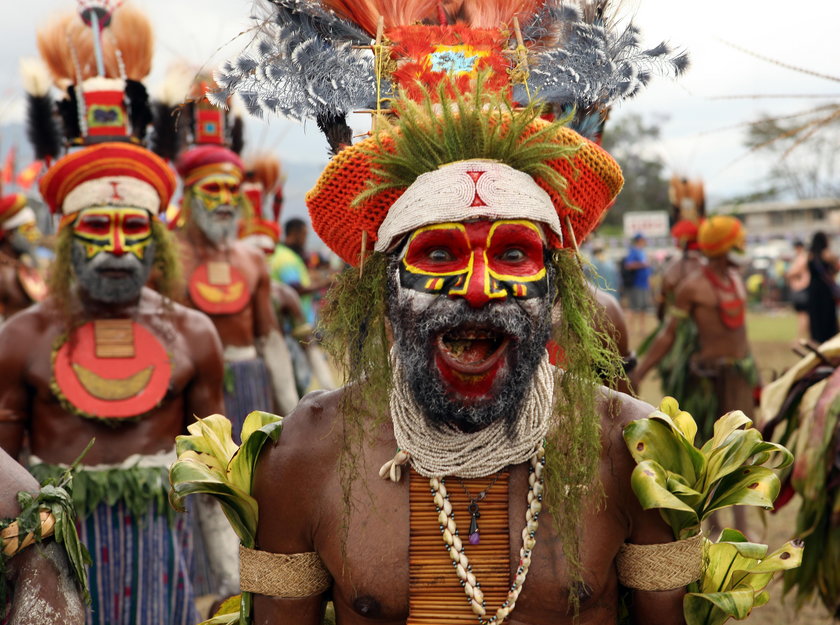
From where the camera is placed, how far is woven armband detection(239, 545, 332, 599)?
8.74ft

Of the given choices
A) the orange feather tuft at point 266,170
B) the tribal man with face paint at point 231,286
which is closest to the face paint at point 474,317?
the tribal man with face paint at point 231,286

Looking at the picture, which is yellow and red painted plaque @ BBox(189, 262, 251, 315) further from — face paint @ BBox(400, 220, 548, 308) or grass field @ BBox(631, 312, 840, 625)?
face paint @ BBox(400, 220, 548, 308)

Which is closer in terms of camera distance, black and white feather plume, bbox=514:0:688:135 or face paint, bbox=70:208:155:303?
black and white feather plume, bbox=514:0:688:135

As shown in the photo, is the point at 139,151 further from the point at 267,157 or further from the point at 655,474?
the point at 267,157

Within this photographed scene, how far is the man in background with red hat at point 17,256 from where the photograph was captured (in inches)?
338

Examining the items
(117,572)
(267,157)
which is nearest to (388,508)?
(117,572)

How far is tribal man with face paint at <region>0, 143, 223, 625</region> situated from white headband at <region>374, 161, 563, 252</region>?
225cm

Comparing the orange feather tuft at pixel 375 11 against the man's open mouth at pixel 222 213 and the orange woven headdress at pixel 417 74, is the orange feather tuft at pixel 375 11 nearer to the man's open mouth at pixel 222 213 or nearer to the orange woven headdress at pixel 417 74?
the orange woven headdress at pixel 417 74

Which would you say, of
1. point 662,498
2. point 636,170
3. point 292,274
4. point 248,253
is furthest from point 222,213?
point 636,170

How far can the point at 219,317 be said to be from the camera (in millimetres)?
7051

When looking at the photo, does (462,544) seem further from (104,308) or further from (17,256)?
(17,256)

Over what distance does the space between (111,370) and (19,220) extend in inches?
223

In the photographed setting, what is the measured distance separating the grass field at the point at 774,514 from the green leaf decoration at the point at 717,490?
1.47 m

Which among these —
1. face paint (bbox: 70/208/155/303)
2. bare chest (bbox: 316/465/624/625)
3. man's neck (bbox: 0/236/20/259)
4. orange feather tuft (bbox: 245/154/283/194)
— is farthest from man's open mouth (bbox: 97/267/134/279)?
orange feather tuft (bbox: 245/154/283/194)
